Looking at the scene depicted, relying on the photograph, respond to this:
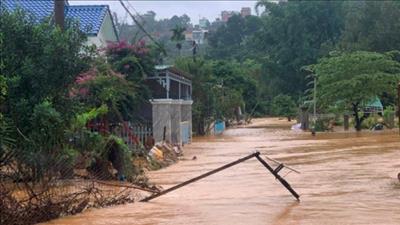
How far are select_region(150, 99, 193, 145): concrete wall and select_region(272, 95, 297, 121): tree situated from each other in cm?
4728

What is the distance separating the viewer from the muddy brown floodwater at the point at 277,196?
481 inches

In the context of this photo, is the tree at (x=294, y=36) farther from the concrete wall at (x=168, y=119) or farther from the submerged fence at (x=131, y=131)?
the submerged fence at (x=131, y=131)

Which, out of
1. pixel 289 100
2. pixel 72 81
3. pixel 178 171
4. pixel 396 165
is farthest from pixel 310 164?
pixel 289 100

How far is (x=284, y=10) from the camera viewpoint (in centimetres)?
8144

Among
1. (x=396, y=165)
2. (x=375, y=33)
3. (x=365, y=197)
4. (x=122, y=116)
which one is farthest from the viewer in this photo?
(x=375, y=33)

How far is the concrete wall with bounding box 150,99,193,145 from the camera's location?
29219mm

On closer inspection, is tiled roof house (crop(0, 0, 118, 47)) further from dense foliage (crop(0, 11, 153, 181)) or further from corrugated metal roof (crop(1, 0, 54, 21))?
dense foliage (crop(0, 11, 153, 181))

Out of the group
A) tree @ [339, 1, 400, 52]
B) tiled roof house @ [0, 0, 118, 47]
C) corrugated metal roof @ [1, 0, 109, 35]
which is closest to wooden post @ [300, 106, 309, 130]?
tree @ [339, 1, 400, 52]

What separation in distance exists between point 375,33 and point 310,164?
138 feet

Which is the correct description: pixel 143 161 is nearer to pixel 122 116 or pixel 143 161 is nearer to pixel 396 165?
pixel 122 116

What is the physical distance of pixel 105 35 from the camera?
3475cm

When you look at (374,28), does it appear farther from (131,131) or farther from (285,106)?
(131,131)

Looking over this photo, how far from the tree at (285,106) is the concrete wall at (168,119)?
1861 inches

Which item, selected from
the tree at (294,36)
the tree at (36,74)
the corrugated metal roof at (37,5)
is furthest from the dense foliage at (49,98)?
the tree at (294,36)
